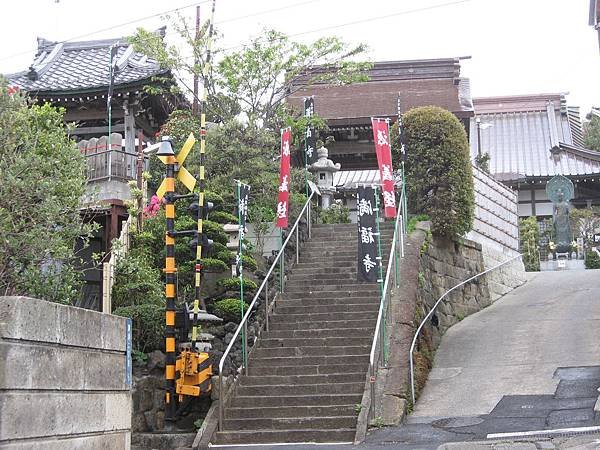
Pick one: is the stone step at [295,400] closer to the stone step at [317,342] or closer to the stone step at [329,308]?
the stone step at [317,342]

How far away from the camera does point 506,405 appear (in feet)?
37.8

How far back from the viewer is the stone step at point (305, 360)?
43.8 feet

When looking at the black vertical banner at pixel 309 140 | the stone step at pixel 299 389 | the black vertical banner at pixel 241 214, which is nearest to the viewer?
the stone step at pixel 299 389

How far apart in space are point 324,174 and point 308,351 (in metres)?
9.65

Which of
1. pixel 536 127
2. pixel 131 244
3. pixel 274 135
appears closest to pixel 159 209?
pixel 131 244

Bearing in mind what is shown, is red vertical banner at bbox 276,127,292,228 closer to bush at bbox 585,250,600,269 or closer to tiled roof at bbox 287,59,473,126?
tiled roof at bbox 287,59,473,126

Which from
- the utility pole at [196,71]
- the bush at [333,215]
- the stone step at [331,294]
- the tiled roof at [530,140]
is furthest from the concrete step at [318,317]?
the tiled roof at [530,140]

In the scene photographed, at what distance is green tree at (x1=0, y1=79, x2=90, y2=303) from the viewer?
9477 millimetres

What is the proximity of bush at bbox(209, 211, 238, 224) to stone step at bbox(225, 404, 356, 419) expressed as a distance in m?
5.52

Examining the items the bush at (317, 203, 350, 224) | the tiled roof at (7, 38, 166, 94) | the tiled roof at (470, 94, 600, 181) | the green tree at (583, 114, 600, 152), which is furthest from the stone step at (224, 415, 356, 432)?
the green tree at (583, 114, 600, 152)

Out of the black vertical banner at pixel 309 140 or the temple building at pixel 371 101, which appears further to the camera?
the temple building at pixel 371 101

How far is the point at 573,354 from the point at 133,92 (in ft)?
44.0

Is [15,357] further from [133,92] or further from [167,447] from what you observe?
[133,92]

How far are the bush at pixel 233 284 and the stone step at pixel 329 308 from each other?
735 millimetres
